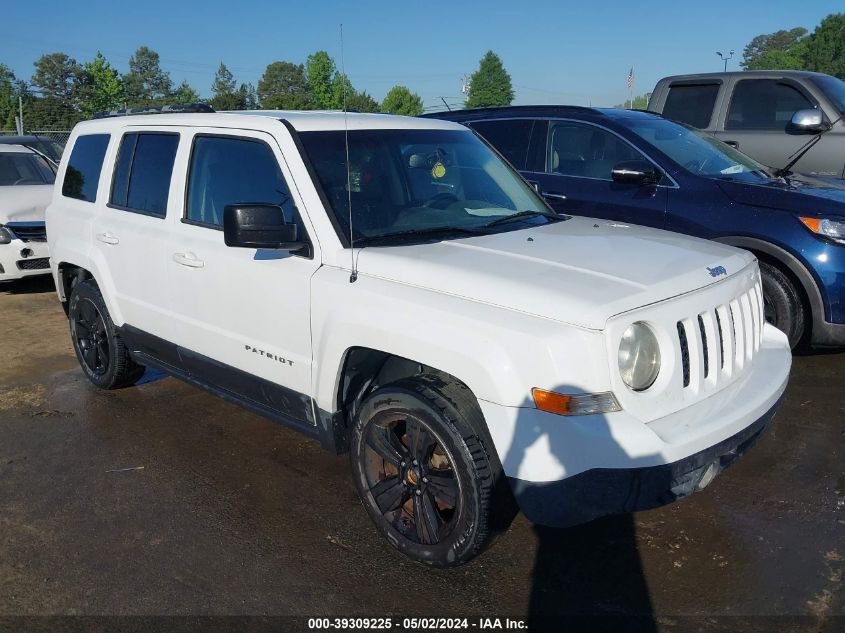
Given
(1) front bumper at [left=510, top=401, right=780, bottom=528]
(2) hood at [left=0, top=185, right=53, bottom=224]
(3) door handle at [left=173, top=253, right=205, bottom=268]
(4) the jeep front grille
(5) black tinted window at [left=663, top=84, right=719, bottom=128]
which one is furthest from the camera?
(2) hood at [left=0, top=185, right=53, bottom=224]

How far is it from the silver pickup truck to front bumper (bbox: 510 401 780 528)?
582 centimetres

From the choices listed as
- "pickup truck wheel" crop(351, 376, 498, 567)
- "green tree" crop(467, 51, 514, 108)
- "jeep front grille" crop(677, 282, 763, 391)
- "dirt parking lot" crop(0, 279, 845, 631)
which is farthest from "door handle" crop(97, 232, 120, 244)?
"green tree" crop(467, 51, 514, 108)

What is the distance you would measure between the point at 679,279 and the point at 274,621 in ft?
6.90

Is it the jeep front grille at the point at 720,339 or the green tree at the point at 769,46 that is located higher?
the green tree at the point at 769,46

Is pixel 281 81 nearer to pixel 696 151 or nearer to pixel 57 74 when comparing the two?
pixel 57 74

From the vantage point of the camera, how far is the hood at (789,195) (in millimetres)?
5336

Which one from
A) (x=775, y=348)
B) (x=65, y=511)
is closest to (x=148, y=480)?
(x=65, y=511)

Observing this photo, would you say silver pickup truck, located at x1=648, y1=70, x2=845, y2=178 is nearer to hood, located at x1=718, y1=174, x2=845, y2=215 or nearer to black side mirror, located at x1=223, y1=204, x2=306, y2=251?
hood, located at x1=718, y1=174, x2=845, y2=215

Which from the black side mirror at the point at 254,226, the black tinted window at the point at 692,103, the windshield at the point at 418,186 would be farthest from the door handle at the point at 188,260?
the black tinted window at the point at 692,103

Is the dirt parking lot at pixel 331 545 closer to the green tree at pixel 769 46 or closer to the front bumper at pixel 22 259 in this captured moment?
the front bumper at pixel 22 259

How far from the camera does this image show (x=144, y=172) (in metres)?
4.74

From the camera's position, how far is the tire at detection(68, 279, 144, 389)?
17.3 ft

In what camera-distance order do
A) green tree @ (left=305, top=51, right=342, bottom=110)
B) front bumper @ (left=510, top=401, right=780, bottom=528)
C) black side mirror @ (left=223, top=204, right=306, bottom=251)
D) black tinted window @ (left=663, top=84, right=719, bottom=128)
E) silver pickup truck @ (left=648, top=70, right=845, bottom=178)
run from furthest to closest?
1. green tree @ (left=305, top=51, right=342, bottom=110)
2. black tinted window @ (left=663, top=84, right=719, bottom=128)
3. silver pickup truck @ (left=648, top=70, right=845, bottom=178)
4. black side mirror @ (left=223, top=204, right=306, bottom=251)
5. front bumper @ (left=510, top=401, right=780, bottom=528)

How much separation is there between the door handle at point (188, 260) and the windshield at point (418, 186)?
34.6 inches
